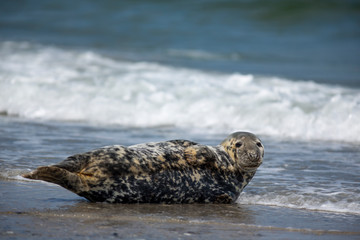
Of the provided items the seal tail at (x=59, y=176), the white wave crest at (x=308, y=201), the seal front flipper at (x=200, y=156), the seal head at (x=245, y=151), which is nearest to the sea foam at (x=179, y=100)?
the seal head at (x=245, y=151)

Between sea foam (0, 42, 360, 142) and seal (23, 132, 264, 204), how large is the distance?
13.2 feet

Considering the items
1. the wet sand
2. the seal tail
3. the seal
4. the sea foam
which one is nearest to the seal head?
the seal

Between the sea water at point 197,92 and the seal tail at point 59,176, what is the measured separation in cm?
21

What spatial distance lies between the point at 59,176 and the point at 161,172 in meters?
0.94

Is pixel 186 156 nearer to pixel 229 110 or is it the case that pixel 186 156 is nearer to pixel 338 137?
pixel 338 137

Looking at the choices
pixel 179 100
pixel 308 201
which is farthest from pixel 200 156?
pixel 179 100

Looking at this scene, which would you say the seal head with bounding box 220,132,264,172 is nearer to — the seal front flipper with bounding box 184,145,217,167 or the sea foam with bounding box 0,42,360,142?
the seal front flipper with bounding box 184,145,217,167

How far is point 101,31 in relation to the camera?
23766 mm

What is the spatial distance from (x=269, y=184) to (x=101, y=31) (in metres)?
18.4

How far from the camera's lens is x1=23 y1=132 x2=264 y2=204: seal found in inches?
195

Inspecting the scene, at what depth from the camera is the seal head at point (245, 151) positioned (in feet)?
19.1

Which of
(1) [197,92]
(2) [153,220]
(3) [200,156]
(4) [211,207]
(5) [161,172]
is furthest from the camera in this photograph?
(1) [197,92]

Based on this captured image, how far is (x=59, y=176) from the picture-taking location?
4.73 m

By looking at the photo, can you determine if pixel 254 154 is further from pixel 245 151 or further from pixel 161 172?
pixel 161 172
